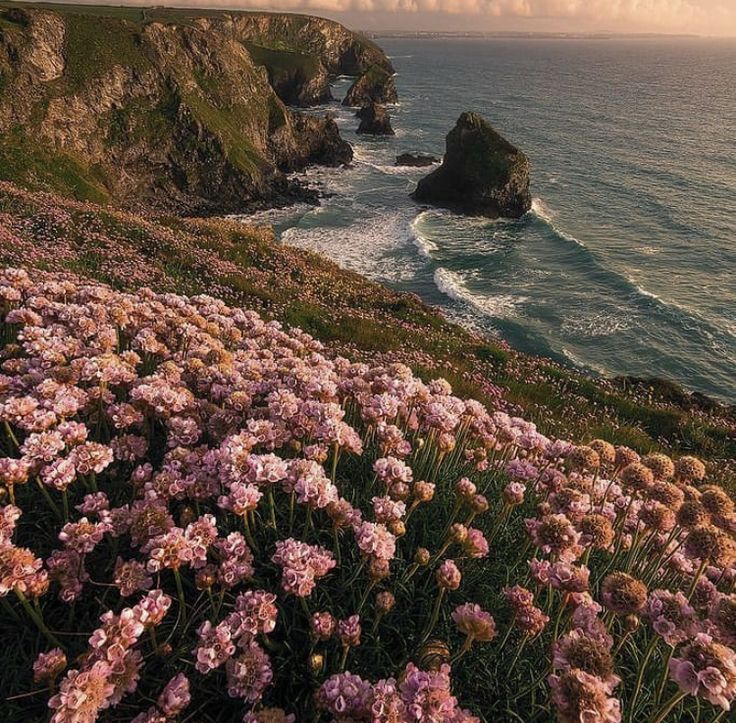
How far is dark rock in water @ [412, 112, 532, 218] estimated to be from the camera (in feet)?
170

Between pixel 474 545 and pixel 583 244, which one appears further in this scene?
pixel 583 244

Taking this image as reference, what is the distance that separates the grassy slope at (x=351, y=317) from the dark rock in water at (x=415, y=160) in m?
55.3

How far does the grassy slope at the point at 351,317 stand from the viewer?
1210cm

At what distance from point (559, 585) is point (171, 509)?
9.17 feet

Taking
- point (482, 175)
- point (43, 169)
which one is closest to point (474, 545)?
point (43, 169)

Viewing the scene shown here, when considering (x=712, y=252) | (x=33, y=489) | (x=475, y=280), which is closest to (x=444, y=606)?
(x=33, y=489)

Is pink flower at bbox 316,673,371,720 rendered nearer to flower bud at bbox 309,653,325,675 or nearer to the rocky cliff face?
flower bud at bbox 309,653,325,675

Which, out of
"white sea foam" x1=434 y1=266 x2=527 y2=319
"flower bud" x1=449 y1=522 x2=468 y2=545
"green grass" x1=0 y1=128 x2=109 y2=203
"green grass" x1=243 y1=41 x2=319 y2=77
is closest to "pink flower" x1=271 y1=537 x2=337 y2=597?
"flower bud" x1=449 y1=522 x2=468 y2=545

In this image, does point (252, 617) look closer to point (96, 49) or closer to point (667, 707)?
point (667, 707)

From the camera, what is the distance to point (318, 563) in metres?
2.88

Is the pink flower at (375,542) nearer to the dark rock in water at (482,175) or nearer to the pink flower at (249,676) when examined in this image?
the pink flower at (249,676)

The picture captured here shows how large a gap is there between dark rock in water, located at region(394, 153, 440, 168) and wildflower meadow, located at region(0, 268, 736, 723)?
7019 cm

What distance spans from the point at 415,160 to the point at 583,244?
3317 centimetres

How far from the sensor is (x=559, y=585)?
117 inches
